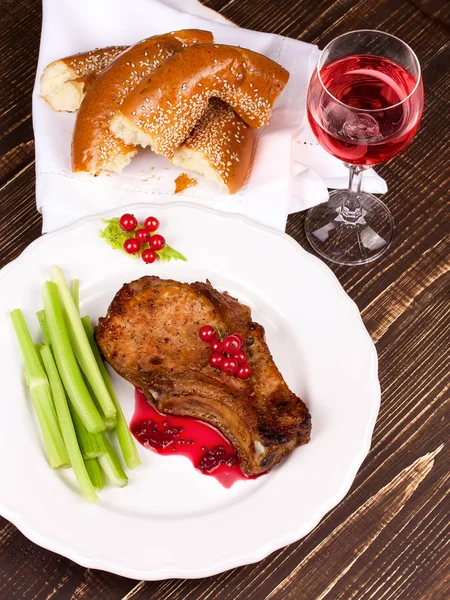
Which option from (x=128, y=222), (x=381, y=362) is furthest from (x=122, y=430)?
(x=381, y=362)

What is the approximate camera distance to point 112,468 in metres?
2.94

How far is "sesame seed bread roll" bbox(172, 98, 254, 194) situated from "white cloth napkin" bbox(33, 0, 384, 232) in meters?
0.08

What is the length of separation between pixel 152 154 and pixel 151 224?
0.43 meters

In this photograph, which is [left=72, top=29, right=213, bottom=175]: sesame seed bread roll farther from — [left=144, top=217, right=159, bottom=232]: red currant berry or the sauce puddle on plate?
the sauce puddle on plate

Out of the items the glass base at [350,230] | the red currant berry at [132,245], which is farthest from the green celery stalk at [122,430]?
the glass base at [350,230]

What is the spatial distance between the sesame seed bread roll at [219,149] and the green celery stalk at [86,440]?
1.12 metres

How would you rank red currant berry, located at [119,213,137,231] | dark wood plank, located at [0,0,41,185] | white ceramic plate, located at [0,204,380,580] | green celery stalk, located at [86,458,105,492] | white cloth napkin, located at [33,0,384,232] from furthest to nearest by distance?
dark wood plank, located at [0,0,41,185] < white cloth napkin, located at [33,0,384,232] < red currant berry, located at [119,213,137,231] < green celery stalk, located at [86,458,105,492] < white ceramic plate, located at [0,204,380,580]

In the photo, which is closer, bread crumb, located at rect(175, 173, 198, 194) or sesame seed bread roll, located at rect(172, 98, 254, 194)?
sesame seed bread roll, located at rect(172, 98, 254, 194)

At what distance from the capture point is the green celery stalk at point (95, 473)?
2926 mm

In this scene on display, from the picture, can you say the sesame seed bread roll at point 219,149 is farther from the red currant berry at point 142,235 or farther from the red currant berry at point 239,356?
the red currant berry at point 239,356

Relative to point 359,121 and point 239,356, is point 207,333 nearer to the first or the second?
point 239,356

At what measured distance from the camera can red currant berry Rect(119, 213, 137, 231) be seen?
3320 mm

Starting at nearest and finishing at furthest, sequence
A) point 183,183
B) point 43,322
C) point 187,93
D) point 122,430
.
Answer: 1. point 122,430
2. point 43,322
3. point 187,93
4. point 183,183

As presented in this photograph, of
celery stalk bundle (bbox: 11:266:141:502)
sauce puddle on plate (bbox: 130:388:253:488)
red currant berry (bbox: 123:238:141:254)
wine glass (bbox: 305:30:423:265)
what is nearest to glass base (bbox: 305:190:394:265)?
wine glass (bbox: 305:30:423:265)
